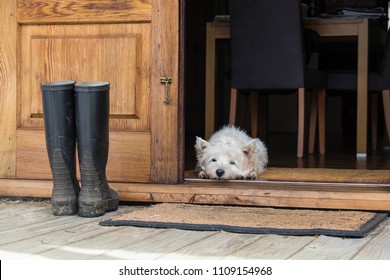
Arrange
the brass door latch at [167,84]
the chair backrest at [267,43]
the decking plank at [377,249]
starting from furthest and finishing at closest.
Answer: the chair backrest at [267,43] < the brass door latch at [167,84] < the decking plank at [377,249]

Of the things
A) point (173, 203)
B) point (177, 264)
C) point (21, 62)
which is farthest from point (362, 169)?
point (177, 264)

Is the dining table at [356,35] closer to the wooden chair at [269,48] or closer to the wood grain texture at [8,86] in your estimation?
the wooden chair at [269,48]

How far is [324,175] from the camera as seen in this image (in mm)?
3436

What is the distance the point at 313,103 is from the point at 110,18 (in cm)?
248

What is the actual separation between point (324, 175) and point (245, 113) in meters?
2.54

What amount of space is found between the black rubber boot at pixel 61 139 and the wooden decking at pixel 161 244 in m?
0.17

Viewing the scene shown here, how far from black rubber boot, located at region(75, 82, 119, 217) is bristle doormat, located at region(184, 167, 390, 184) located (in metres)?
0.92

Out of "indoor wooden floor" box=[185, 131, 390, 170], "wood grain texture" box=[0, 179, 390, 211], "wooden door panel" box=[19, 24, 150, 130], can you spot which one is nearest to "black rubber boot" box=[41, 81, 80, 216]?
"wood grain texture" box=[0, 179, 390, 211]

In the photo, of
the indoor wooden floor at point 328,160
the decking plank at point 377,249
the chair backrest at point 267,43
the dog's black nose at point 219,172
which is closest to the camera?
the decking plank at point 377,249

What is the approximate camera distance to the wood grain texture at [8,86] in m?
3.19

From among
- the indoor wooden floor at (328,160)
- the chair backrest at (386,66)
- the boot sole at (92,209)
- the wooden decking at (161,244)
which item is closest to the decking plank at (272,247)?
the wooden decking at (161,244)

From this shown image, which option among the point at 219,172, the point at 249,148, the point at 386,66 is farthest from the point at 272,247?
the point at 386,66

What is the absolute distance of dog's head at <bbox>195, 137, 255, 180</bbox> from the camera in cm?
345

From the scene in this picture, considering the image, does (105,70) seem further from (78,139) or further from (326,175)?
(326,175)
